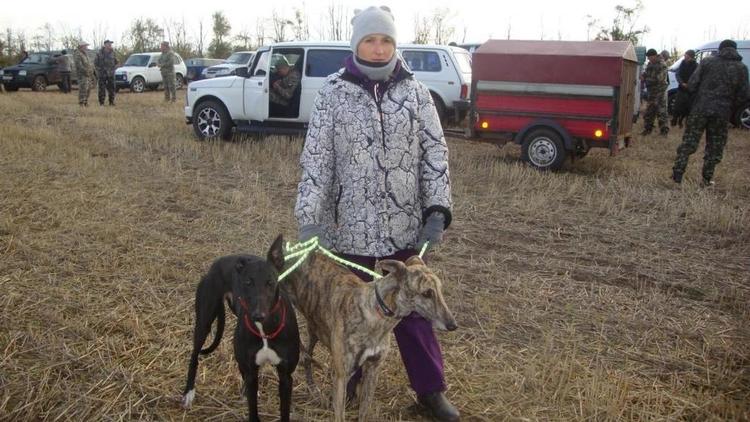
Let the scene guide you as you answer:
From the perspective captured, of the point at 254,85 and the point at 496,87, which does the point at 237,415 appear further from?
the point at 254,85

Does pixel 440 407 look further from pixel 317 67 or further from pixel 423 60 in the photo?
pixel 423 60

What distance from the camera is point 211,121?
11.6 metres

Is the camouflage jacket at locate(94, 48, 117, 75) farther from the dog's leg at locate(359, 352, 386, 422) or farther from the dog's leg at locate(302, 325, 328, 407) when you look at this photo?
the dog's leg at locate(359, 352, 386, 422)

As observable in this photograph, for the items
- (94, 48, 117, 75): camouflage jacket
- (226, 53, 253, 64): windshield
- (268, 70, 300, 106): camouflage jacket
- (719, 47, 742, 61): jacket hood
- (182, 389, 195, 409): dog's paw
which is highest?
(226, 53, 253, 64): windshield

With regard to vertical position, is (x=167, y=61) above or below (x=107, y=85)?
above

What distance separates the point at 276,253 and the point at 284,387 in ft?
2.07

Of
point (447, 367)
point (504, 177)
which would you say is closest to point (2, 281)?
point (447, 367)

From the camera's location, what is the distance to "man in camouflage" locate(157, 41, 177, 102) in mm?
19688

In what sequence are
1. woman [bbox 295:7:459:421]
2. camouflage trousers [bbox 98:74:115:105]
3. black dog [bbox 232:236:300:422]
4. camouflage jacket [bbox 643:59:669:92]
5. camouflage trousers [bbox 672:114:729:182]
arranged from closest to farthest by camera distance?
black dog [bbox 232:236:300:422], woman [bbox 295:7:459:421], camouflage trousers [bbox 672:114:729:182], camouflage jacket [bbox 643:59:669:92], camouflage trousers [bbox 98:74:115:105]

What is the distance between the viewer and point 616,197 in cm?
803

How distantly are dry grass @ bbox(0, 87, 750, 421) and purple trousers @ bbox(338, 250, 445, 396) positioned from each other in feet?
0.83

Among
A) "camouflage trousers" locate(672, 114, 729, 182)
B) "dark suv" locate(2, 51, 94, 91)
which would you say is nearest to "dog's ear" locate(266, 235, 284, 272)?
"camouflage trousers" locate(672, 114, 729, 182)

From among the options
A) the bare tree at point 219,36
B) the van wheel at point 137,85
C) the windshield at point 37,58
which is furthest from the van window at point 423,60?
the bare tree at point 219,36

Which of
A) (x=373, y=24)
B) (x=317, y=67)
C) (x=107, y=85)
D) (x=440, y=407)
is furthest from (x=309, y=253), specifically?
(x=107, y=85)
